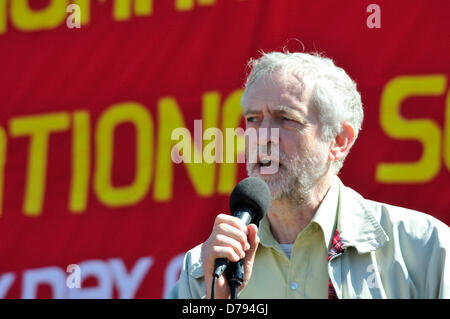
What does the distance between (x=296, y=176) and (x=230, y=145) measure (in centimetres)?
126

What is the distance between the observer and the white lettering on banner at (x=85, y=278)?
13.3ft

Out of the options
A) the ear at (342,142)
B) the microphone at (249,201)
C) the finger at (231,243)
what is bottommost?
the finger at (231,243)

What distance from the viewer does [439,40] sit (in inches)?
144

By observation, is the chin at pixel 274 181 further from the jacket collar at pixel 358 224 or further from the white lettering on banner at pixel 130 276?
the white lettering on banner at pixel 130 276

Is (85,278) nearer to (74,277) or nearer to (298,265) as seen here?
(74,277)

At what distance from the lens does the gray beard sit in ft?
8.98

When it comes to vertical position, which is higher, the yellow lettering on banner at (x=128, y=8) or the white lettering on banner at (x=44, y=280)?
the yellow lettering on banner at (x=128, y=8)

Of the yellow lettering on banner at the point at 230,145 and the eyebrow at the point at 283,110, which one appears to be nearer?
the eyebrow at the point at 283,110

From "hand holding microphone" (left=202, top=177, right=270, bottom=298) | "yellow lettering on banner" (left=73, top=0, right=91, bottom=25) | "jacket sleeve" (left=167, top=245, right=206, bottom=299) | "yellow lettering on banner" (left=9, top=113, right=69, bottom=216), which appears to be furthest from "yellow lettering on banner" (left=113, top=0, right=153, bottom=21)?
"hand holding microphone" (left=202, top=177, right=270, bottom=298)

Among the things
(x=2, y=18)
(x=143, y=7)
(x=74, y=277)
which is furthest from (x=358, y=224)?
(x=2, y=18)

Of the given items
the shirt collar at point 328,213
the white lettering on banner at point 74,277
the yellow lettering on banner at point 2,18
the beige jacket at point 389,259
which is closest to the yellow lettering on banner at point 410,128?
the shirt collar at point 328,213

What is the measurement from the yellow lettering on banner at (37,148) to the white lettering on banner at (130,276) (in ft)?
1.88

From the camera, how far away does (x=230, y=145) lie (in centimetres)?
399
